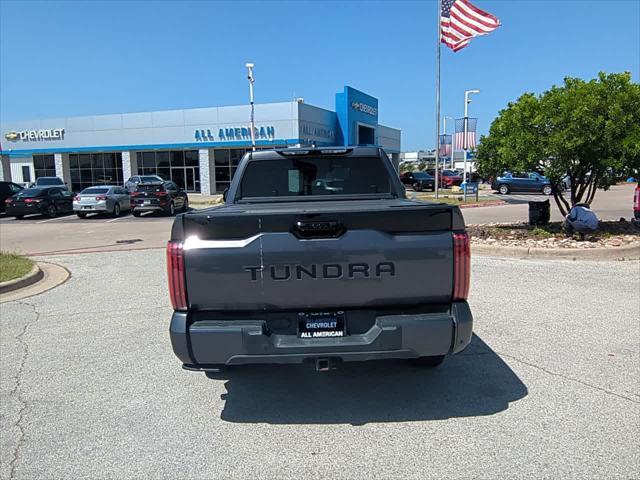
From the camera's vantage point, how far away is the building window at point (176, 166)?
130ft

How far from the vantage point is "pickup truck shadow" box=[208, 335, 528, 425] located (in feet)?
12.3

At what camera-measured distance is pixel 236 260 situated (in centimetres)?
322

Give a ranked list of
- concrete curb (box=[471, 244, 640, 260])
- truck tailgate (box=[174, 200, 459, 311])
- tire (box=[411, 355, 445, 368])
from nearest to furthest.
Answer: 1. truck tailgate (box=[174, 200, 459, 311])
2. tire (box=[411, 355, 445, 368])
3. concrete curb (box=[471, 244, 640, 260])

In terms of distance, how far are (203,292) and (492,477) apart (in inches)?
84.1

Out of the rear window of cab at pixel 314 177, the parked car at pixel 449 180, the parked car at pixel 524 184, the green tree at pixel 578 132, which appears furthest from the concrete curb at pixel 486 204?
the rear window of cab at pixel 314 177

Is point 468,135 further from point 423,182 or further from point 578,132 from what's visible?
point 578,132

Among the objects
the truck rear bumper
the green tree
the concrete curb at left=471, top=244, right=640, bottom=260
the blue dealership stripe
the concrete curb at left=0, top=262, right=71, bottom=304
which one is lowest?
the concrete curb at left=0, top=262, right=71, bottom=304

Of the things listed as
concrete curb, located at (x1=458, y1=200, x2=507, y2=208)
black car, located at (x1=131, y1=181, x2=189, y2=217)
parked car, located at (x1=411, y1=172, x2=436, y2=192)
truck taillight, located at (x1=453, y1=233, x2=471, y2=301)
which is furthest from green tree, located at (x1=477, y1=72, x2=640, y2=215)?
parked car, located at (x1=411, y1=172, x2=436, y2=192)

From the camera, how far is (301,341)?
3334 millimetres

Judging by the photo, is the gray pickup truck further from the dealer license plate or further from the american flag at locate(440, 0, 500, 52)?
the american flag at locate(440, 0, 500, 52)

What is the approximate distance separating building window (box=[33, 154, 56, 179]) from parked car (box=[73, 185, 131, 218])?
2427 centimetres

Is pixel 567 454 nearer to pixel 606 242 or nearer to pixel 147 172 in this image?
pixel 606 242

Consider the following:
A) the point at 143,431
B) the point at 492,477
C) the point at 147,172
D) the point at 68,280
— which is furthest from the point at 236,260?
the point at 147,172

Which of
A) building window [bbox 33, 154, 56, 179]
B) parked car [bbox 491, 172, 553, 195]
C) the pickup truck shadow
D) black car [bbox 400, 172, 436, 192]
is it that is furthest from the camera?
building window [bbox 33, 154, 56, 179]
